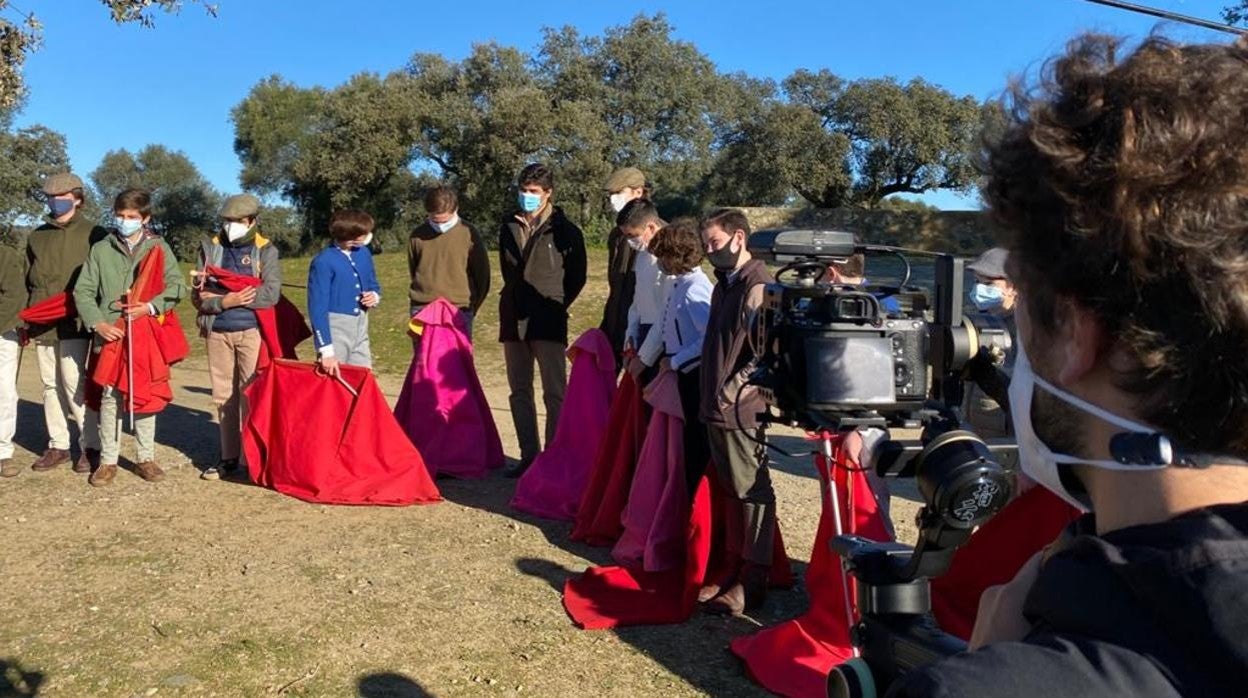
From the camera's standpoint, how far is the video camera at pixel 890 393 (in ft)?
5.01

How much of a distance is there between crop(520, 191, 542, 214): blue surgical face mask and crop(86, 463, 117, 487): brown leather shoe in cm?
326

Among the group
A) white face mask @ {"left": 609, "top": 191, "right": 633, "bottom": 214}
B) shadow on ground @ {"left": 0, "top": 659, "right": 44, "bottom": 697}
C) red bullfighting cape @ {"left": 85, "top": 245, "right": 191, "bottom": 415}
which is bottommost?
shadow on ground @ {"left": 0, "top": 659, "right": 44, "bottom": 697}

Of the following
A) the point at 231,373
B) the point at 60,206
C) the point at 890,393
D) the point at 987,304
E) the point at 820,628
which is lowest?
the point at 820,628

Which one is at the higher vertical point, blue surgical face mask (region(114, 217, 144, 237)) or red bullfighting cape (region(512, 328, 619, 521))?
blue surgical face mask (region(114, 217, 144, 237))

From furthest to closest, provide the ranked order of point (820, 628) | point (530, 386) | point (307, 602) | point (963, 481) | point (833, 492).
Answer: point (530, 386) → point (307, 602) → point (820, 628) → point (833, 492) → point (963, 481)

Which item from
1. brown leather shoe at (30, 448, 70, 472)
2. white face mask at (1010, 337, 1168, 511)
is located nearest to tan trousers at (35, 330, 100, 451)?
brown leather shoe at (30, 448, 70, 472)

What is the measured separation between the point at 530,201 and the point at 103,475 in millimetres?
3368

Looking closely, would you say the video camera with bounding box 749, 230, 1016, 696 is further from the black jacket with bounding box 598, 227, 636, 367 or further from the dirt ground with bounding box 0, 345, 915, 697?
the black jacket with bounding box 598, 227, 636, 367

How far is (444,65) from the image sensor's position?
37.0 m

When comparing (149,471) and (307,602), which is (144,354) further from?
(307,602)

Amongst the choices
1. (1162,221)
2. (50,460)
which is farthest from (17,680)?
(1162,221)

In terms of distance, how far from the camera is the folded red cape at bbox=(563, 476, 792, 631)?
180 inches

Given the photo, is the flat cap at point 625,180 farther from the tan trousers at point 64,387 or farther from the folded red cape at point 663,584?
the tan trousers at point 64,387

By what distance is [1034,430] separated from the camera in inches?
48.3
